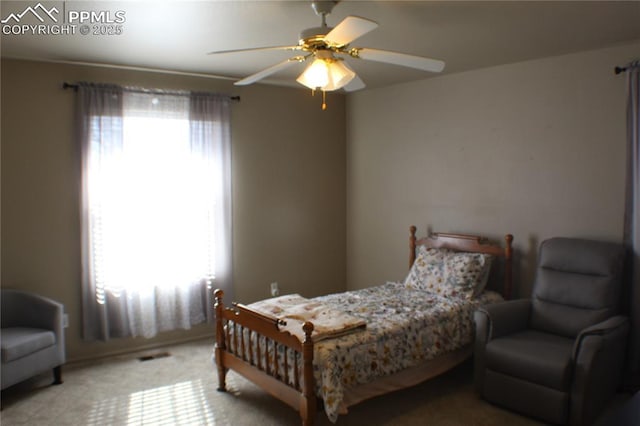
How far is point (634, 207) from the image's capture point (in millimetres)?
3400

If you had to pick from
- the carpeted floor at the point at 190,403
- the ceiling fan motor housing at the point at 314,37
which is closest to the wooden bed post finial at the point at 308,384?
the carpeted floor at the point at 190,403

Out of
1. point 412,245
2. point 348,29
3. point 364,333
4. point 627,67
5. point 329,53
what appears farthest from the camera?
point 412,245

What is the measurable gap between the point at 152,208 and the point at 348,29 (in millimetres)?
2824

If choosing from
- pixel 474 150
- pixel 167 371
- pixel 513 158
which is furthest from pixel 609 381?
pixel 167 371

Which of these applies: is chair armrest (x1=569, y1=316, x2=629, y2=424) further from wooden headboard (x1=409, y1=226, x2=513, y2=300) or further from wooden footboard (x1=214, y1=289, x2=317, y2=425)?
wooden footboard (x1=214, y1=289, x2=317, y2=425)

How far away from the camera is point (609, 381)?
3.21m

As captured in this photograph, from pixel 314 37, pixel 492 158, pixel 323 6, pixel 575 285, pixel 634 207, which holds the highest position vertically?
pixel 323 6

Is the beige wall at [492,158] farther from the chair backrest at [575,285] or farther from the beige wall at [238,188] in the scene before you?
the beige wall at [238,188]

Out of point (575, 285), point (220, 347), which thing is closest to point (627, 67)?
point (575, 285)

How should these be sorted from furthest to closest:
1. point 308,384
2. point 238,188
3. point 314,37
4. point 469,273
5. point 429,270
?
point 238,188
point 429,270
point 469,273
point 308,384
point 314,37

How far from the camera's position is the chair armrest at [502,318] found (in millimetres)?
3447

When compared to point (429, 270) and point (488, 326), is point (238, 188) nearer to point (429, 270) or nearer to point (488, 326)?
point (429, 270)

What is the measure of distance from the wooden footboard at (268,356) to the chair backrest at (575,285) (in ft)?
6.26

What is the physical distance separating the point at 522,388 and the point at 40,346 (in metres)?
3.42
